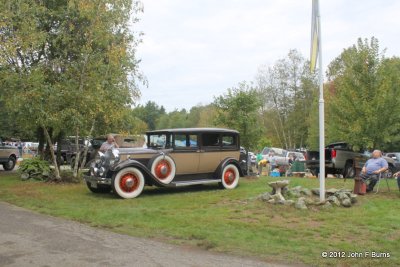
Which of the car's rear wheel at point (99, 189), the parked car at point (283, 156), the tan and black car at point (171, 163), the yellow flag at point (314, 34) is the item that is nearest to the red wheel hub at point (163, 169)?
the tan and black car at point (171, 163)

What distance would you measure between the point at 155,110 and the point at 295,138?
3719 inches

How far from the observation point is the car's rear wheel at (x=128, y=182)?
11367mm

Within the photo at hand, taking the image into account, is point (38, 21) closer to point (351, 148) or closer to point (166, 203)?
point (166, 203)

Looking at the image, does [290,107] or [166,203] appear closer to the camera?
[166,203]

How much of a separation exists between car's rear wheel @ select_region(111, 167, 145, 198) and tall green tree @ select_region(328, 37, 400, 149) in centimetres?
1215

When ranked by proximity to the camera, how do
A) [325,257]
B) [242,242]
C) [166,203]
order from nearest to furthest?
[325,257]
[242,242]
[166,203]

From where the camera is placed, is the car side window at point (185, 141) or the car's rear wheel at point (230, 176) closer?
the car side window at point (185, 141)

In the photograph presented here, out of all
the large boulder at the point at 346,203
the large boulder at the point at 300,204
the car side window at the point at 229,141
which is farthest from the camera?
the car side window at the point at 229,141

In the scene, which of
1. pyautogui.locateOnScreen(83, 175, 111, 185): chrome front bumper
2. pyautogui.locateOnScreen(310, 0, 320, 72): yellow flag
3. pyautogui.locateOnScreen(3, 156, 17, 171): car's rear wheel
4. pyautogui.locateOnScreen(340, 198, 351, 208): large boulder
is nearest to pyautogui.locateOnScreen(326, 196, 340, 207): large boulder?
pyautogui.locateOnScreen(340, 198, 351, 208): large boulder

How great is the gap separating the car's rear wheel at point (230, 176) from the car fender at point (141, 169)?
227 cm

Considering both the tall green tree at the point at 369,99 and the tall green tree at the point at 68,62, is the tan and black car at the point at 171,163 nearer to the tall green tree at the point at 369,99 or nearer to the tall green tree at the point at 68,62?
the tall green tree at the point at 68,62

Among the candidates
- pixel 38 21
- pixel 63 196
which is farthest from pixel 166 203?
pixel 38 21

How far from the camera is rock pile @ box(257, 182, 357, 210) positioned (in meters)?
9.59

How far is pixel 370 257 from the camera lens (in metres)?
6.12
